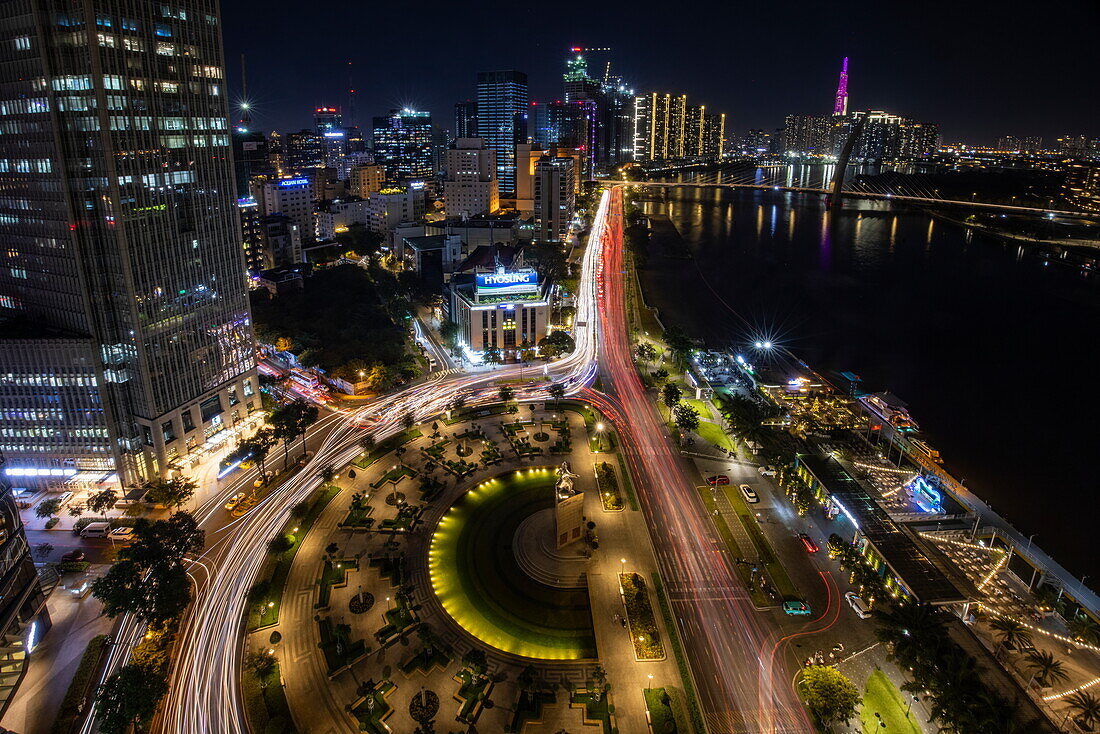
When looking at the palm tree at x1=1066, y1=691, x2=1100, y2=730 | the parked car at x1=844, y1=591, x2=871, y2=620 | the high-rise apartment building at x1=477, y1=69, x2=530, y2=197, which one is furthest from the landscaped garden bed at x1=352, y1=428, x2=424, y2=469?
the high-rise apartment building at x1=477, y1=69, x2=530, y2=197

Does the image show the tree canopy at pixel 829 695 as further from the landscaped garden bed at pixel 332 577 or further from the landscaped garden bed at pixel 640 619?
the landscaped garden bed at pixel 332 577

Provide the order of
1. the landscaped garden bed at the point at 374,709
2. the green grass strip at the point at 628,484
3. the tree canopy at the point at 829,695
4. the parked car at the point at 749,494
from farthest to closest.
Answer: the parked car at the point at 749,494 < the green grass strip at the point at 628,484 < the landscaped garden bed at the point at 374,709 < the tree canopy at the point at 829,695

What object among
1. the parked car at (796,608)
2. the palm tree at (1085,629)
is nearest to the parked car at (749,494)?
the parked car at (796,608)

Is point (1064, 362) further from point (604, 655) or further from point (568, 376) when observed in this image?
point (604, 655)

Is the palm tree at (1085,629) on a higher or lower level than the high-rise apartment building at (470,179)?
lower

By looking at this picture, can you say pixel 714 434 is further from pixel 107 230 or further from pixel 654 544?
pixel 107 230

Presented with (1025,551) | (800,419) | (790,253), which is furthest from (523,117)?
(1025,551)

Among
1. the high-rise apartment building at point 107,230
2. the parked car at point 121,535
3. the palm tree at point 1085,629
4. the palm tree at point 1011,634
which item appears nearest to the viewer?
the palm tree at point 1011,634
